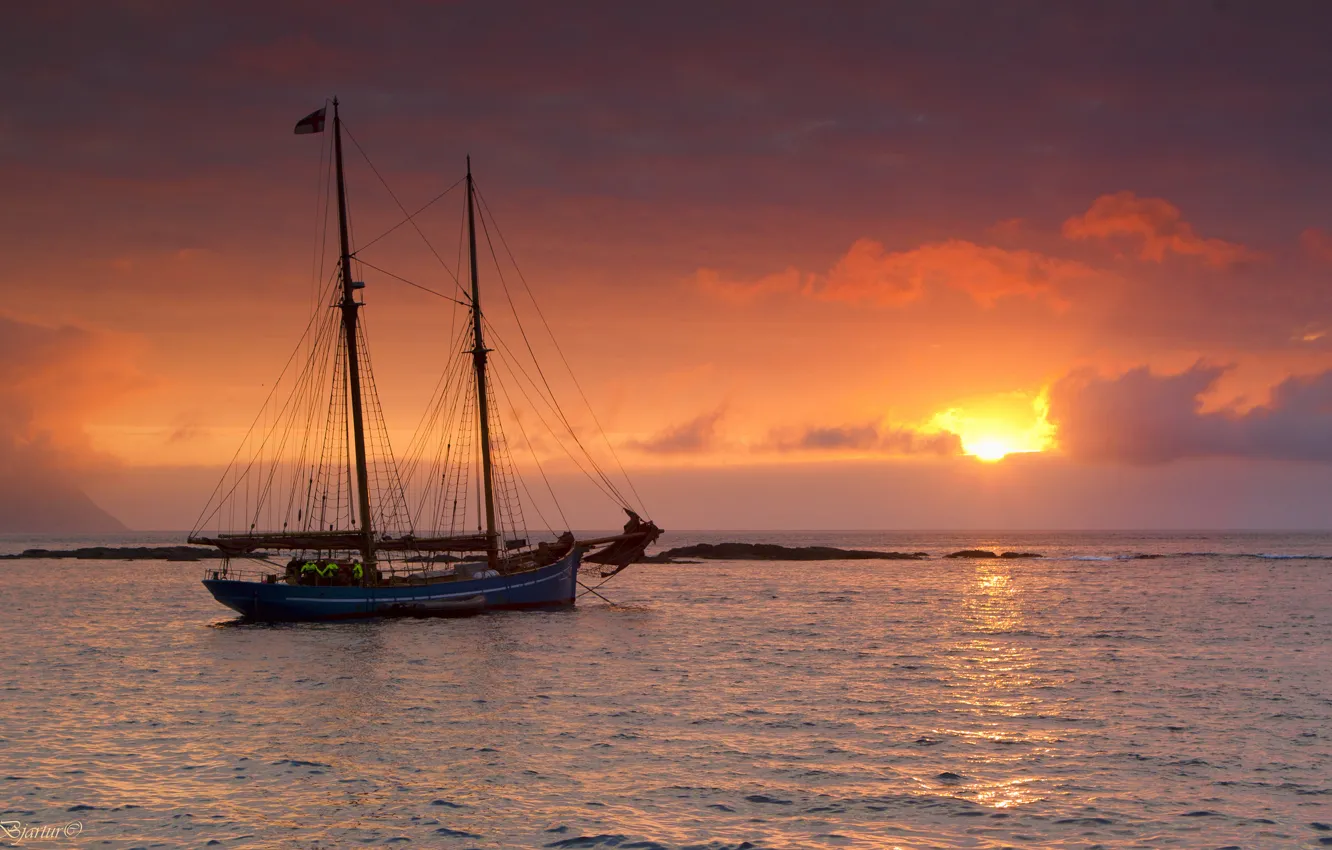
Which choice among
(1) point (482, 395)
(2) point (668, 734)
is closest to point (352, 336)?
(1) point (482, 395)

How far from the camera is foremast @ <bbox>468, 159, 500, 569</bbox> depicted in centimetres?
6550

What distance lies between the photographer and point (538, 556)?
6588cm

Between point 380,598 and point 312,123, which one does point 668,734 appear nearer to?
point 380,598

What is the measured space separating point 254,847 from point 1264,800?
1759 cm

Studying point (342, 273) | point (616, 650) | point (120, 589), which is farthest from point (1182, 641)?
point (120, 589)

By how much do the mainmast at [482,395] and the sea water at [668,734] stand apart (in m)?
9.37

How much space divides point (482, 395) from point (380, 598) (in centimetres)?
1658

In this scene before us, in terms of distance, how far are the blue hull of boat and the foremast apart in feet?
13.1

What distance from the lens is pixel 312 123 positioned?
195 ft

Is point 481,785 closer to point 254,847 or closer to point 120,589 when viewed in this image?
point 254,847

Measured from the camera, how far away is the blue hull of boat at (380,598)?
54438 millimetres

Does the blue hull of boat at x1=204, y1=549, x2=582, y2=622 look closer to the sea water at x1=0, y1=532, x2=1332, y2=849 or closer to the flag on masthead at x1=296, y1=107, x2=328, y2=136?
the sea water at x1=0, y1=532, x2=1332, y2=849

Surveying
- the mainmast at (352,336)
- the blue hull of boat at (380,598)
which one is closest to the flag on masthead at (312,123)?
the mainmast at (352,336)

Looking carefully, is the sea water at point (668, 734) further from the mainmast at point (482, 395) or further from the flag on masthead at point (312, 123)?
the flag on masthead at point (312, 123)
